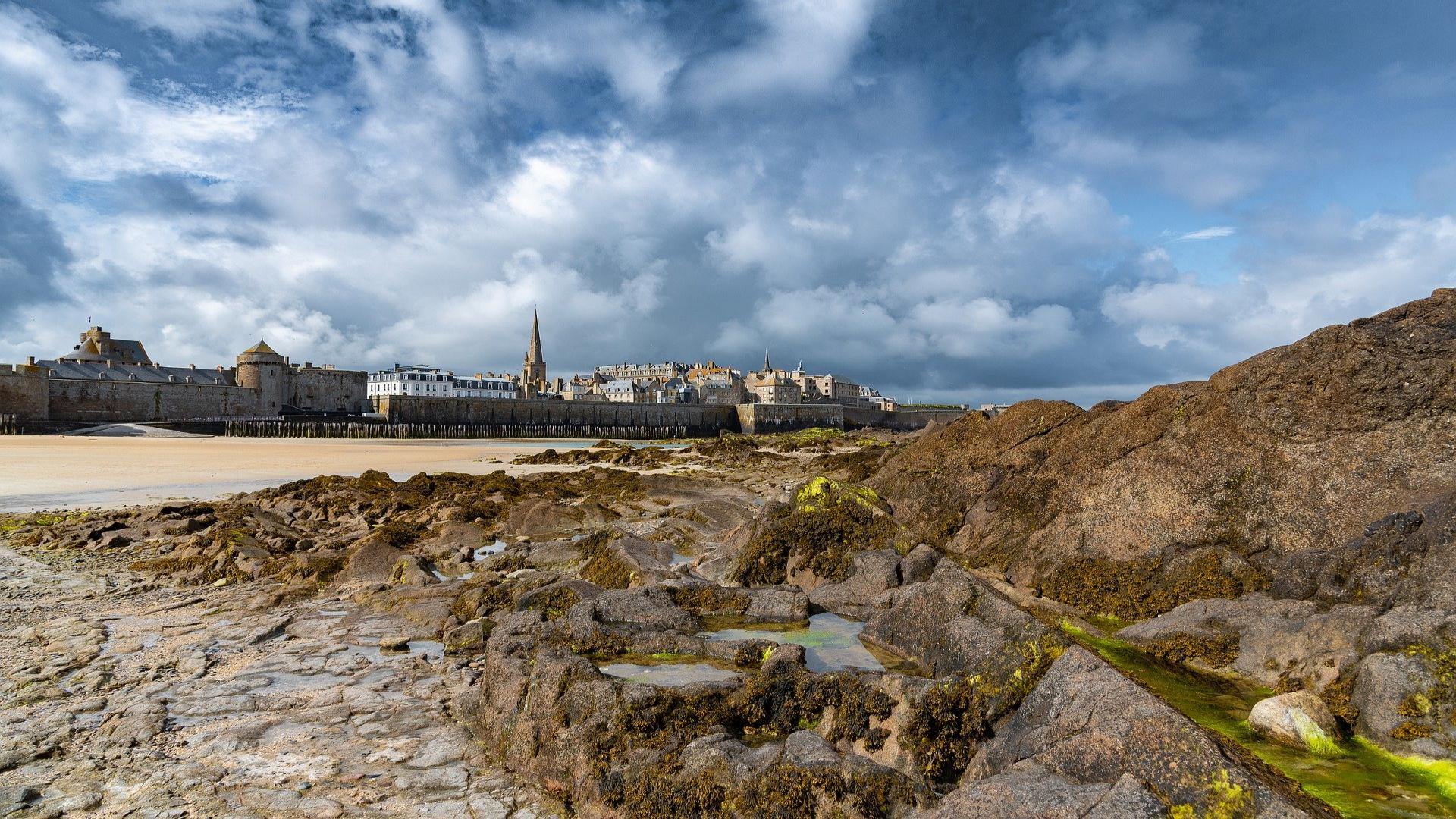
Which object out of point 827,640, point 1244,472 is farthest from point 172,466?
point 1244,472

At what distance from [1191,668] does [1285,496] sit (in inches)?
85.1

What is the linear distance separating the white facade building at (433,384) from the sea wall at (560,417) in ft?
157

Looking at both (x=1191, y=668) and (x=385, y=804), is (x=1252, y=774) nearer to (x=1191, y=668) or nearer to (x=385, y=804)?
(x=1191, y=668)

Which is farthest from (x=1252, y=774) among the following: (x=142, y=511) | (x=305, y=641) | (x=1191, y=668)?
(x=142, y=511)

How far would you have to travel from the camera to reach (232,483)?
2173cm

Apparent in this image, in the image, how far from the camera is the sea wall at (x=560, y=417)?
2677 inches

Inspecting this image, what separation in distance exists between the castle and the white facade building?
33.9 meters

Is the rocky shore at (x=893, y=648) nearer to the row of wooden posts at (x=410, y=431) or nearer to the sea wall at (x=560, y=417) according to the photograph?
the row of wooden posts at (x=410, y=431)

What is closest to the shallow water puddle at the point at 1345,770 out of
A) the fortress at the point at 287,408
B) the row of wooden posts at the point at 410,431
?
the fortress at the point at 287,408

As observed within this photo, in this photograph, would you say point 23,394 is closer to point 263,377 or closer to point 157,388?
point 157,388

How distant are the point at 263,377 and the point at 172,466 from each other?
6027 cm

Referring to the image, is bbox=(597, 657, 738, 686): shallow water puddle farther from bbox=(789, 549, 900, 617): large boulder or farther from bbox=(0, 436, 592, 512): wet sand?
bbox=(0, 436, 592, 512): wet sand

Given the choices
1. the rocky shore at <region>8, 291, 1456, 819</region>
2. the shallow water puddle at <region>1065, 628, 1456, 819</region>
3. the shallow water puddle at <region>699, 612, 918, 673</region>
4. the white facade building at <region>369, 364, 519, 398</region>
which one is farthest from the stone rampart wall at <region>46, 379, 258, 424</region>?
the shallow water puddle at <region>1065, 628, 1456, 819</region>

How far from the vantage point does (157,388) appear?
69625 millimetres
